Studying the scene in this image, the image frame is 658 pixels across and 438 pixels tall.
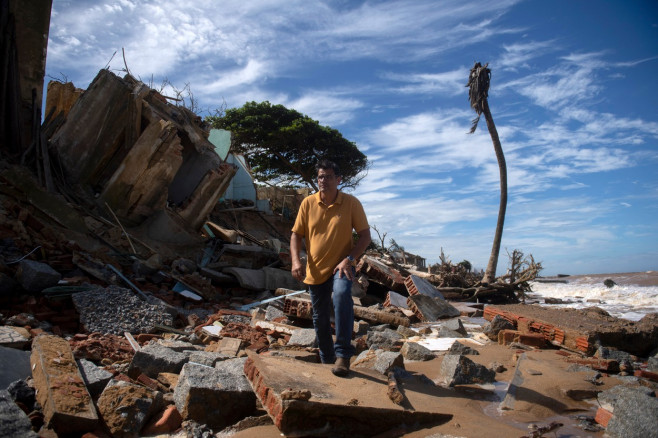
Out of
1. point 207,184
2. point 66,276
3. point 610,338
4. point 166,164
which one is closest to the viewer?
point 610,338

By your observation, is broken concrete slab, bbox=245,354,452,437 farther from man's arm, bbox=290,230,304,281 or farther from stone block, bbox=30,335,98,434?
stone block, bbox=30,335,98,434

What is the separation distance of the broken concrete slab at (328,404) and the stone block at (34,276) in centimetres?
444

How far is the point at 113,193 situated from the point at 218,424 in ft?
28.3

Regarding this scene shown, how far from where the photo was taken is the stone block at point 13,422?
7.18 ft

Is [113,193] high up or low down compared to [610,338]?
up

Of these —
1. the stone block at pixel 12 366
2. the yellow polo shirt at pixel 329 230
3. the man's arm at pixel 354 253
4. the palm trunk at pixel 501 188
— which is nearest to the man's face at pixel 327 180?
the yellow polo shirt at pixel 329 230

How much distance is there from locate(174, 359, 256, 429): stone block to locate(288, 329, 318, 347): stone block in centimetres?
186

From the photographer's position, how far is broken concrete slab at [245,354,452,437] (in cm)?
227

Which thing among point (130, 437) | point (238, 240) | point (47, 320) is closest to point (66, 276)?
point (47, 320)

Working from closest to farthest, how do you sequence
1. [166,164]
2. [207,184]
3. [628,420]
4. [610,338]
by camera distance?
[628,420]
[610,338]
[166,164]
[207,184]

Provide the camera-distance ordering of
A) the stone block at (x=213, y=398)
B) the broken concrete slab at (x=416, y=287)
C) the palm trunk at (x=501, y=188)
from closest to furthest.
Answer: the stone block at (x=213, y=398) < the broken concrete slab at (x=416, y=287) < the palm trunk at (x=501, y=188)

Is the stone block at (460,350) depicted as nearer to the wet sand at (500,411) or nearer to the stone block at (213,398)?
the wet sand at (500,411)

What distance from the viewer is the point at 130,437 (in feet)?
8.25

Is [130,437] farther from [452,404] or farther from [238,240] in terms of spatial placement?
[238,240]
